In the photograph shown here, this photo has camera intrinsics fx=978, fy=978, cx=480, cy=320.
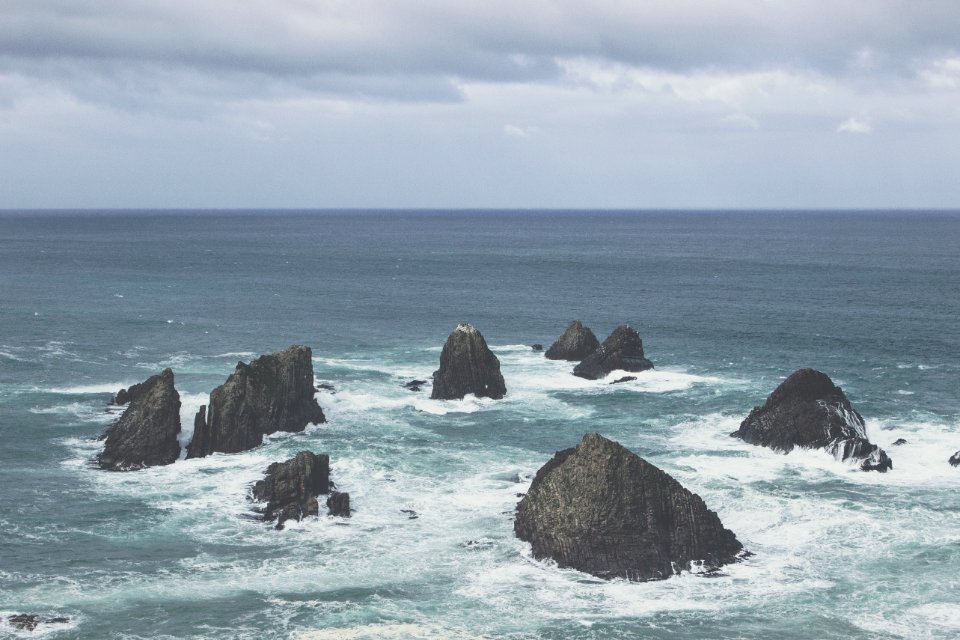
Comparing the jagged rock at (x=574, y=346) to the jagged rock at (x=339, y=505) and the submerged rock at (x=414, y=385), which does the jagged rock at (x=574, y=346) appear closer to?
the submerged rock at (x=414, y=385)

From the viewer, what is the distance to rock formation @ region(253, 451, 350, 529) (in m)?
57.0

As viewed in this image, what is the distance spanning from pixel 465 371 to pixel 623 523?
120 ft

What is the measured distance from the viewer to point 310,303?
149125 mm

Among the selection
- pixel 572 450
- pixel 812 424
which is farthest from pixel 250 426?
pixel 812 424

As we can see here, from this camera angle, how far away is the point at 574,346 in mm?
102000

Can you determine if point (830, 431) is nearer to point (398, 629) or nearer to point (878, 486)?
point (878, 486)

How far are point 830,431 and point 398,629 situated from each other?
123 feet

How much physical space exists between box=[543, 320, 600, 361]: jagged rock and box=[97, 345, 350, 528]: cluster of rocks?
106ft

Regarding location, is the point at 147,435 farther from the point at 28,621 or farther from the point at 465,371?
the point at 465,371

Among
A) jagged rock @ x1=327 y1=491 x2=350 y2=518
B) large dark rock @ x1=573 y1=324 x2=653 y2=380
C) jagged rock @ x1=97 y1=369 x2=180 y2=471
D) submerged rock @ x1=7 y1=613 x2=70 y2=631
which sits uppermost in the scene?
large dark rock @ x1=573 y1=324 x2=653 y2=380

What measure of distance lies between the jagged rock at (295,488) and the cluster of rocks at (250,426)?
0.06 meters

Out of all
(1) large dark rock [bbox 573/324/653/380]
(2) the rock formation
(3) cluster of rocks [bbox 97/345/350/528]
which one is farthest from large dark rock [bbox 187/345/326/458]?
(1) large dark rock [bbox 573/324/653/380]

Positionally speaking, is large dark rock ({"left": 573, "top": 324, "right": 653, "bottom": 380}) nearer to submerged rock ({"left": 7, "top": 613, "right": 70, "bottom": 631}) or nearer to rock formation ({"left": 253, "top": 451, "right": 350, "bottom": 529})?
rock formation ({"left": 253, "top": 451, "right": 350, "bottom": 529})

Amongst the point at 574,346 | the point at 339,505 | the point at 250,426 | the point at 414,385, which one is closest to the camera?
the point at 339,505
